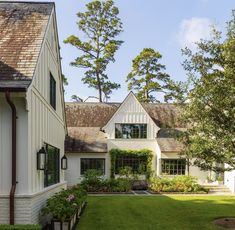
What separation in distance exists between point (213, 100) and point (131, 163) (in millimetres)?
19142

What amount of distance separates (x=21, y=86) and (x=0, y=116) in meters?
1.12

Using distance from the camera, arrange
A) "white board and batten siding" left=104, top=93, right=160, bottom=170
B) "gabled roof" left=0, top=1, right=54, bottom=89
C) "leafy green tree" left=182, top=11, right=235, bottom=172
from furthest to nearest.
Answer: "white board and batten siding" left=104, top=93, right=160, bottom=170
"leafy green tree" left=182, top=11, right=235, bottom=172
"gabled roof" left=0, top=1, right=54, bottom=89

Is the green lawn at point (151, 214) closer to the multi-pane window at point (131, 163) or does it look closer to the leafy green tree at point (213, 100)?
the leafy green tree at point (213, 100)

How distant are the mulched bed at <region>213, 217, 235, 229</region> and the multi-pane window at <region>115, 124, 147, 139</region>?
56.4ft

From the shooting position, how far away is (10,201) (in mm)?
9383

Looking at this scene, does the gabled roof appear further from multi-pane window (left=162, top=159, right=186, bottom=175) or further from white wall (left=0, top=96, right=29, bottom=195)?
multi-pane window (left=162, top=159, right=186, bottom=175)

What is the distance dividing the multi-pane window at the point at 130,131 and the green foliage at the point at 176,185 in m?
5.36

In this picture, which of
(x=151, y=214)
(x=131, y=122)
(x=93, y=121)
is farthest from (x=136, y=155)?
(x=151, y=214)

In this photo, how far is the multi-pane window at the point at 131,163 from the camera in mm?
30469

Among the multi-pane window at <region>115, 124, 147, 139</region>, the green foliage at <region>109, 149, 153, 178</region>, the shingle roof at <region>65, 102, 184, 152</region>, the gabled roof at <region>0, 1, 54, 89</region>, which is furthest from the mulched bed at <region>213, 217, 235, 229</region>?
the multi-pane window at <region>115, 124, 147, 139</region>

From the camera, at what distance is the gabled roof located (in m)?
9.73

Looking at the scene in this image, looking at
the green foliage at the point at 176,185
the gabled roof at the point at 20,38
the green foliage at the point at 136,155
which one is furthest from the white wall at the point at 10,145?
the green foliage at the point at 136,155

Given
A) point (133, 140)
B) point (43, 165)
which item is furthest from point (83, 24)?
→ point (43, 165)

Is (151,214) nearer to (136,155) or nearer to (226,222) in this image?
(226,222)
